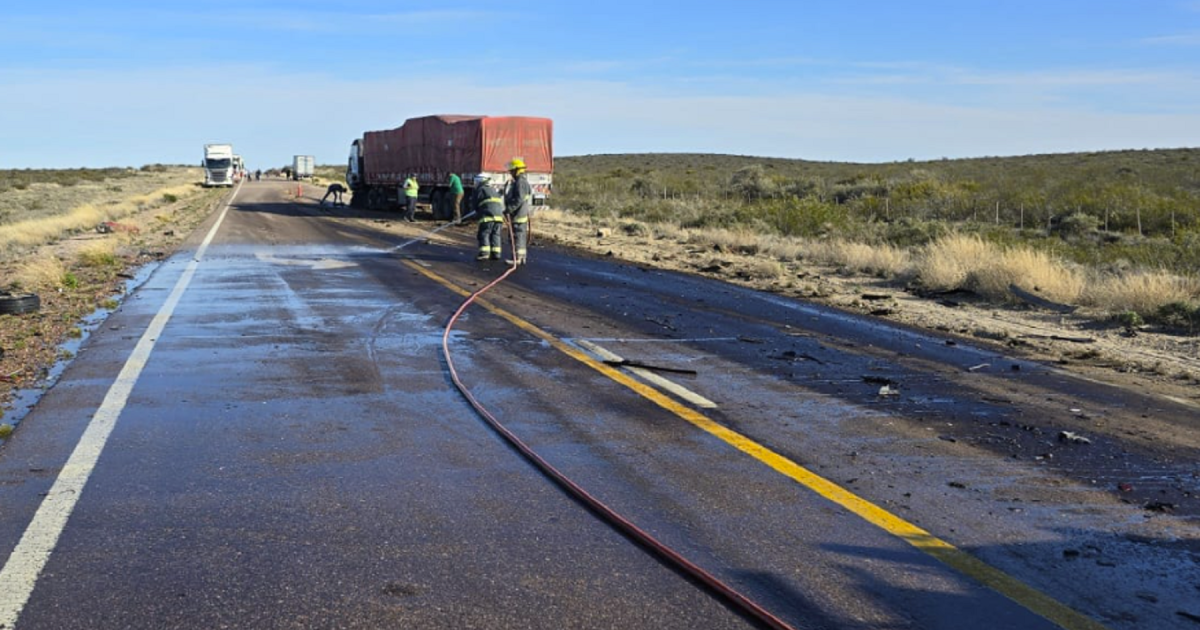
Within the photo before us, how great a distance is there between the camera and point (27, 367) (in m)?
9.05

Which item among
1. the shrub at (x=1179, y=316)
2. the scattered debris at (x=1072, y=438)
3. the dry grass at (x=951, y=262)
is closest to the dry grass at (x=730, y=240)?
the dry grass at (x=951, y=262)

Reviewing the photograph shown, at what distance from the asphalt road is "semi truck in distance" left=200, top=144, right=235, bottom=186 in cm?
7743

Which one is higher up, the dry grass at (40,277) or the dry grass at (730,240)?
the dry grass at (730,240)

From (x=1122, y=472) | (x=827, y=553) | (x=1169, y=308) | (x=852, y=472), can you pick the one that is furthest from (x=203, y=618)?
(x=1169, y=308)

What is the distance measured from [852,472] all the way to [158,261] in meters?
17.9

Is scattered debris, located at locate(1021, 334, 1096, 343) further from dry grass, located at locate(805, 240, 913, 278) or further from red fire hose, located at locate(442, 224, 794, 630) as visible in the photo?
red fire hose, located at locate(442, 224, 794, 630)

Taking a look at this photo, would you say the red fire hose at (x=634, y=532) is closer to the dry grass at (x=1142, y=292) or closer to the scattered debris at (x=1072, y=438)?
the scattered debris at (x=1072, y=438)

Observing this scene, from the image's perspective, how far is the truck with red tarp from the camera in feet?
111

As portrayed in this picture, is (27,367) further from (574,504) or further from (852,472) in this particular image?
(852,472)

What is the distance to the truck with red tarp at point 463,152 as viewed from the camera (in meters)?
33.8

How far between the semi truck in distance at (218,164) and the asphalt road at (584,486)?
254 ft

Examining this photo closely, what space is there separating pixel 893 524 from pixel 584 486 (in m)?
1.56

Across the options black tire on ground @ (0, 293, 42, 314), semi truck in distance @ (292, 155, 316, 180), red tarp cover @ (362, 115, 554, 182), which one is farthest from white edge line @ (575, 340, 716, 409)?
semi truck in distance @ (292, 155, 316, 180)

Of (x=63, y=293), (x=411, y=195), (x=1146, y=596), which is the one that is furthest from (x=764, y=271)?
(x=411, y=195)
